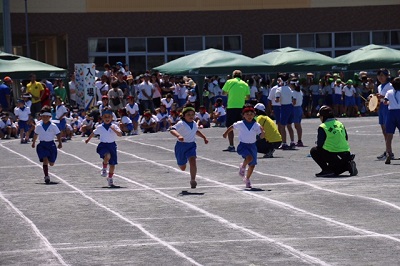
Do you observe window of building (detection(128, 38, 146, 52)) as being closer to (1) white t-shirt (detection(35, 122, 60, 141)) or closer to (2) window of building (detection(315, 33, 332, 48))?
(2) window of building (detection(315, 33, 332, 48))

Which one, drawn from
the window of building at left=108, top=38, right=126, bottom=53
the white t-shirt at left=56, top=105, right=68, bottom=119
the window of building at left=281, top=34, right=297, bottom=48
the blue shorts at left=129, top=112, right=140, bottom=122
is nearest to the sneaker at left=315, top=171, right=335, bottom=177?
the white t-shirt at left=56, top=105, right=68, bottom=119

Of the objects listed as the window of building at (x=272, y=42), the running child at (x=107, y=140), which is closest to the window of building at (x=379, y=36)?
the window of building at (x=272, y=42)

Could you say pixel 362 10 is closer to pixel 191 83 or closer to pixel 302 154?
pixel 191 83

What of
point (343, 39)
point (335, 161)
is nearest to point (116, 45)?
point (343, 39)

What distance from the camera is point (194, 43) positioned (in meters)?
58.2

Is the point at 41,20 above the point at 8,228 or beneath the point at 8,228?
above

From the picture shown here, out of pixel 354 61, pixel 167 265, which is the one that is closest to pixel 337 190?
pixel 167 265

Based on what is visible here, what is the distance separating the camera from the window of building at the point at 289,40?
59.0 meters

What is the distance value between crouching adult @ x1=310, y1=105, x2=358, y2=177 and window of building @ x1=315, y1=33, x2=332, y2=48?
3866 cm

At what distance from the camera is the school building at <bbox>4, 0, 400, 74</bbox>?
56.3m

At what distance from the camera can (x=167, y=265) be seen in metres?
11.3

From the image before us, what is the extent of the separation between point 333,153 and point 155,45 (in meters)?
37.5

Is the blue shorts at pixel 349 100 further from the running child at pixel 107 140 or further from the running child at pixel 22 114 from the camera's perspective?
the running child at pixel 107 140

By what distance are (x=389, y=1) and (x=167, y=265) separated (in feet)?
164
